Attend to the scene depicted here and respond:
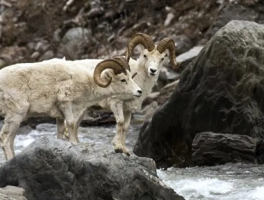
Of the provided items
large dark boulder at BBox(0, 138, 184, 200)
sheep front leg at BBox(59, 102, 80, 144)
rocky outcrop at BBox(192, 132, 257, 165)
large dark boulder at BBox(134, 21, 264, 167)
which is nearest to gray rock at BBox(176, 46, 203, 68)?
large dark boulder at BBox(134, 21, 264, 167)

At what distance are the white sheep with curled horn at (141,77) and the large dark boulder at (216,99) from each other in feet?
2.28

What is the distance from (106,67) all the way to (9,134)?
195 cm

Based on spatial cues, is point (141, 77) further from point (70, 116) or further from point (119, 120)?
point (70, 116)

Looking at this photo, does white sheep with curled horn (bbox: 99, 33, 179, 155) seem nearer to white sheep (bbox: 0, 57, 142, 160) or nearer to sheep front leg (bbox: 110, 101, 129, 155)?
sheep front leg (bbox: 110, 101, 129, 155)

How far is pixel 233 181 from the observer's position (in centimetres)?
1240

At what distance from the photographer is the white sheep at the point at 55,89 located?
40.5ft

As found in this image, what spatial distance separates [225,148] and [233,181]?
151 cm

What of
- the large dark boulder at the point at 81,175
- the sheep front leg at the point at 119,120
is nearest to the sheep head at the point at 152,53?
the sheep front leg at the point at 119,120

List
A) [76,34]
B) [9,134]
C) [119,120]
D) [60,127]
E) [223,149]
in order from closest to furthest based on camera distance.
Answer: [9,134] → [60,127] → [223,149] → [119,120] → [76,34]

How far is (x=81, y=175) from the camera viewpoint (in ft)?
31.8

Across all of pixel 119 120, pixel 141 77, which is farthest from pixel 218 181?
pixel 141 77

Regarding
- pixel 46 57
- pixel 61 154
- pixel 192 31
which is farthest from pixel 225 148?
pixel 46 57

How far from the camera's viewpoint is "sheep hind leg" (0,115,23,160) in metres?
12.5

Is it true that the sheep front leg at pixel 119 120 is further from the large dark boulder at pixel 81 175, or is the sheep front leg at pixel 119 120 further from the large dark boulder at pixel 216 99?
the large dark boulder at pixel 81 175
